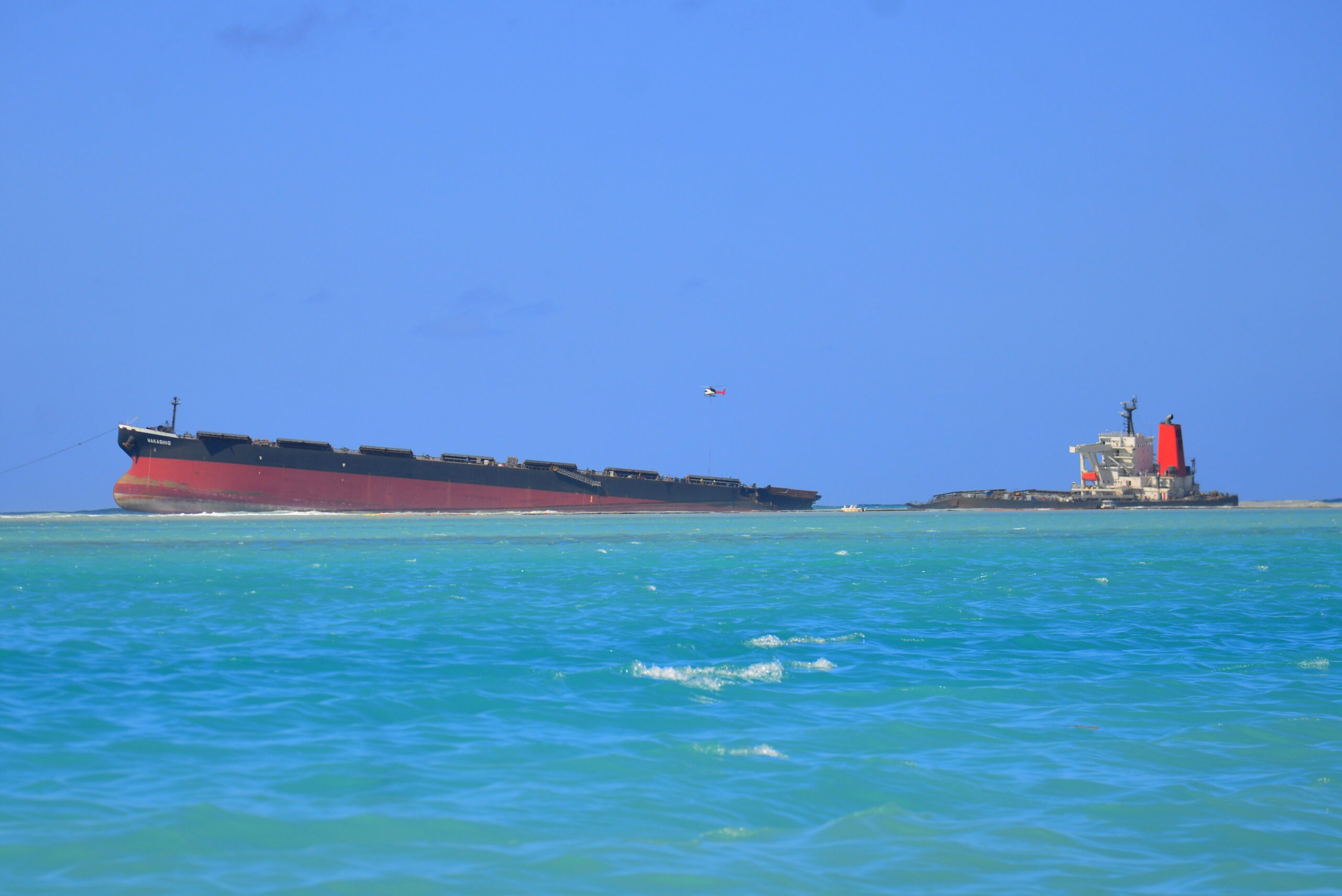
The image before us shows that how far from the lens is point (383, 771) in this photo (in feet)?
21.3

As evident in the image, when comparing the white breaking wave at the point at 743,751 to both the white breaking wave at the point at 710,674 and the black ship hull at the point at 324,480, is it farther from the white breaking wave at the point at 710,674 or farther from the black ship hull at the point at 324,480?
the black ship hull at the point at 324,480

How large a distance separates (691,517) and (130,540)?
35.2 metres

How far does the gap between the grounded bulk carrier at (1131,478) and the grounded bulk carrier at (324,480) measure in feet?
125

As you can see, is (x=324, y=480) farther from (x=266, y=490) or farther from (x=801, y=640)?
(x=801, y=640)

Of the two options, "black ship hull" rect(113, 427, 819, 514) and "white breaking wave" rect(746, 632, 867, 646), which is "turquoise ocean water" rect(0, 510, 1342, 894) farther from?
"black ship hull" rect(113, 427, 819, 514)

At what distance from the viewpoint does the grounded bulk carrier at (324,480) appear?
57.6 metres

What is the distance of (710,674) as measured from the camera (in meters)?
10.1

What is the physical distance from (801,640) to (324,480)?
173 ft

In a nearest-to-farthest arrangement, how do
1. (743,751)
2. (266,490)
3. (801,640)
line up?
(743,751), (801,640), (266,490)

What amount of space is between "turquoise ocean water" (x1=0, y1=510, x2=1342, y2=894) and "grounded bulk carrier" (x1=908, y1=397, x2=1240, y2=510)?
63.0m

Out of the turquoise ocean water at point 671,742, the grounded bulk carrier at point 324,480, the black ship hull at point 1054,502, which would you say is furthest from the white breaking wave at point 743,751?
the black ship hull at point 1054,502

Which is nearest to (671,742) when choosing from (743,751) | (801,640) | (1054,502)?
(743,751)

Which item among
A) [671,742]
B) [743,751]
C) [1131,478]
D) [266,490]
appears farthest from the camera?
[1131,478]

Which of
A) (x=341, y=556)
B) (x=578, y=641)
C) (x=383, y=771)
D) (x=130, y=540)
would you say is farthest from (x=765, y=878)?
(x=130, y=540)
